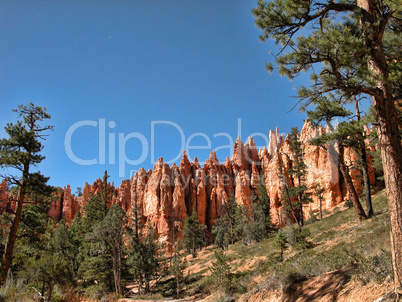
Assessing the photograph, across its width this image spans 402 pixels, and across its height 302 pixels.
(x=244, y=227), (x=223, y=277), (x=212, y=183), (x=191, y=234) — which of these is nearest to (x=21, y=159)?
(x=223, y=277)

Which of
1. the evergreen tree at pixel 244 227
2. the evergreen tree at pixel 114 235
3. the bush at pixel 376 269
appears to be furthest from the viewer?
the evergreen tree at pixel 244 227

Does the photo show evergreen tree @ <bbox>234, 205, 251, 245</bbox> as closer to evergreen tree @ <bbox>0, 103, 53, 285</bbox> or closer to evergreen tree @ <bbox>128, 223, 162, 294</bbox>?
evergreen tree @ <bbox>128, 223, 162, 294</bbox>

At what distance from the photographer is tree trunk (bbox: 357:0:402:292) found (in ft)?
17.5

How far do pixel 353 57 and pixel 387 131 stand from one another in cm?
175

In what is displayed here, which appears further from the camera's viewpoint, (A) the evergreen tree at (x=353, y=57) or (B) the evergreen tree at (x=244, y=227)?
(B) the evergreen tree at (x=244, y=227)

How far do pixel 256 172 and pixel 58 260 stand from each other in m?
53.7

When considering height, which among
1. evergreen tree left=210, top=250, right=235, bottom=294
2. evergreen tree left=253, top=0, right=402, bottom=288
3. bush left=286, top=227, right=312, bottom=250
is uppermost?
evergreen tree left=253, top=0, right=402, bottom=288

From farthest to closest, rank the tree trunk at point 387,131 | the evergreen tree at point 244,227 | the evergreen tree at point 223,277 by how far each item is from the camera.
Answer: the evergreen tree at point 244,227 < the evergreen tree at point 223,277 < the tree trunk at point 387,131

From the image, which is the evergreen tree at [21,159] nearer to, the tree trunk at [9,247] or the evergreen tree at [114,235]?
the tree trunk at [9,247]

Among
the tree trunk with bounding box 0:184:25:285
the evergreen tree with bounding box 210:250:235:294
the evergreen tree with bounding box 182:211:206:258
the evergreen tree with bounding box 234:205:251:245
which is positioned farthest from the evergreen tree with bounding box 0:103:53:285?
the evergreen tree with bounding box 182:211:206:258

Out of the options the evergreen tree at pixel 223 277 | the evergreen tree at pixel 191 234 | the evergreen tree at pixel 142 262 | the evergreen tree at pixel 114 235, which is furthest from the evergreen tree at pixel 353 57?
the evergreen tree at pixel 191 234

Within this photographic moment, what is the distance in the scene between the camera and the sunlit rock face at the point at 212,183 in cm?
5206

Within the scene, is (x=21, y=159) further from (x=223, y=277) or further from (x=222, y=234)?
(x=222, y=234)

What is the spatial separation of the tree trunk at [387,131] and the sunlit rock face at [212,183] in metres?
45.7
